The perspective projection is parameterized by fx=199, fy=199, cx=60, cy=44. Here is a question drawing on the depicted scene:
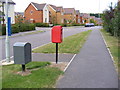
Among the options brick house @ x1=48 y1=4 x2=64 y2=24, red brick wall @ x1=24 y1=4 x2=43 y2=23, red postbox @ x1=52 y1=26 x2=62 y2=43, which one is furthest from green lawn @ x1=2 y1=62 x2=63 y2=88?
brick house @ x1=48 y1=4 x2=64 y2=24

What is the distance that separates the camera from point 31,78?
5688 mm

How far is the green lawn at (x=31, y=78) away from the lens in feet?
16.6

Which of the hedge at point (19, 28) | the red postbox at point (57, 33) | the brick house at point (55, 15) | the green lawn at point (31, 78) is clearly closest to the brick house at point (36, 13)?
the brick house at point (55, 15)

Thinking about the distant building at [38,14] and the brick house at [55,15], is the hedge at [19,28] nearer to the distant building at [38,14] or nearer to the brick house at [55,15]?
the distant building at [38,14]

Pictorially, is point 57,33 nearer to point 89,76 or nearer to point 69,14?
→ point 89,76

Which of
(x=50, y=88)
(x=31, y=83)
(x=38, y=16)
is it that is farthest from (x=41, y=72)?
(x=38, y=16)

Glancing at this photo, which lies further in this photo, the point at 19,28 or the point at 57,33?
the point at 19,28

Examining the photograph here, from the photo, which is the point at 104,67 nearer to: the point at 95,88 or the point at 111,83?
the point at 111,83

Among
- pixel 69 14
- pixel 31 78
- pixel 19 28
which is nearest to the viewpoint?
pixel 31 78

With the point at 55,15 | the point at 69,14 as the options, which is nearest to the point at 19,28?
the point at 55,15

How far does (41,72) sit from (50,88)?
1527 mm

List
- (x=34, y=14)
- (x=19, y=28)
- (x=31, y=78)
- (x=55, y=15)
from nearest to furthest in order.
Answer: (x=31, y=78)
(x=19, y=28)
(x=34, y=14)
(x=55, y=15)

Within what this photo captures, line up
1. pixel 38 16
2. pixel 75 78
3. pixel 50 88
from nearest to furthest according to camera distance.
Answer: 1. pixel 50 88
2. pixel 75 78
3. pixel 38 16

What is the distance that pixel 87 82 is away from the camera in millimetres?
5375
